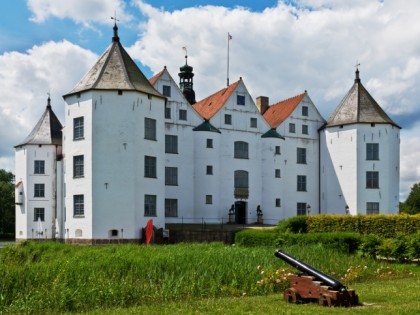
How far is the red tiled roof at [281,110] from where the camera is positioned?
46125mm

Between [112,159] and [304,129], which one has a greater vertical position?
[304,129]

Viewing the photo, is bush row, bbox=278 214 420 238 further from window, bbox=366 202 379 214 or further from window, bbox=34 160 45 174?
window, bbox=34 160 45 174

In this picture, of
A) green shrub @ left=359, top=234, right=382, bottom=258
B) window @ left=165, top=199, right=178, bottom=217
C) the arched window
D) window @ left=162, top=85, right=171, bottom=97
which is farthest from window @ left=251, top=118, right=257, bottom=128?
green shrub @ left=359, top=234, right=382, bottom=258

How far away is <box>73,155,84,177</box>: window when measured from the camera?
34.3 meters

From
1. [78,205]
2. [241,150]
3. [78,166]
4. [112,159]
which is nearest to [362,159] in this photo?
[241,150]

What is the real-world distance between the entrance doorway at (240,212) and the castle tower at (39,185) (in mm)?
13892

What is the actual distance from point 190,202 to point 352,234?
19256 millimetres

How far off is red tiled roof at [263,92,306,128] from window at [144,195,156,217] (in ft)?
49.2

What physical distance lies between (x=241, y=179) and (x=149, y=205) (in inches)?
419

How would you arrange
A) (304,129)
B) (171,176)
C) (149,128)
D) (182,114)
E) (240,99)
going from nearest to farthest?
1. (149,128)
2. (171,176)
3. (182,114)
4. (240,99)
5. (304,129)

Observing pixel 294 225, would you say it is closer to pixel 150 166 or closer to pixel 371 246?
pixel 371 246

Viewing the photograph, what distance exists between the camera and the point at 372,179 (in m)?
42.8

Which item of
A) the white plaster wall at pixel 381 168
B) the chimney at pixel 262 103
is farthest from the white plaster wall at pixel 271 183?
the chimney at pixel 262 103

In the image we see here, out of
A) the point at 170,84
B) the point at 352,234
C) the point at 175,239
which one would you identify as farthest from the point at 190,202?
the point at 352,234
